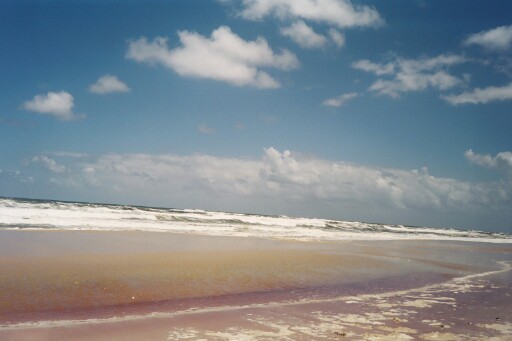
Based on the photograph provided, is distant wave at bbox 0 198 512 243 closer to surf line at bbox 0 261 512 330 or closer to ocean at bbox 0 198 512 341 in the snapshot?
ocean at bbox 0 198 512 341

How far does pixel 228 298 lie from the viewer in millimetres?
8992

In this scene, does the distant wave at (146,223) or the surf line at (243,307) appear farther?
the distant wave at (146,223)

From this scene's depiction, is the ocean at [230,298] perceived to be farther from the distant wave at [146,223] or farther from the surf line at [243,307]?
the distant wave at [146,223]

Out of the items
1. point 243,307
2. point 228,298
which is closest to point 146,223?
point 228,298

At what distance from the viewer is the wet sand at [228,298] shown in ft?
21.2

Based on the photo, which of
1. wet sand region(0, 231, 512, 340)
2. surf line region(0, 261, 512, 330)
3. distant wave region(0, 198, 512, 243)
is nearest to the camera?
surf line region(0, 261, 512, 330)

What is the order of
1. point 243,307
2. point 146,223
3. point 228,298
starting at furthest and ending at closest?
point 146,223
point 228,298
point 243,307

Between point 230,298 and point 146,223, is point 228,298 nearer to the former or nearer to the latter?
point 230,298

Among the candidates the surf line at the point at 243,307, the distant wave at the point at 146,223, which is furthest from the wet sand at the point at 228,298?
the distant wave at the point at 146,223

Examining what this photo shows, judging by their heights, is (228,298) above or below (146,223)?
below

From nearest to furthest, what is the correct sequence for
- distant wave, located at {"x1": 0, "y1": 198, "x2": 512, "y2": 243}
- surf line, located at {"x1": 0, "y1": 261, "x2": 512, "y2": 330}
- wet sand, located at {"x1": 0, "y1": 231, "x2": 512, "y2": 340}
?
surf line, located at {"x1": 0, "y1": 261, "x2": 512, "y2": 330}
wet sand, located at {"x1": 0, "y1": 231, "x2": 512, "y2": 340}
distant wave, located at {"x1": 0, "y1": 198, "x2": 512, "y2": 243}

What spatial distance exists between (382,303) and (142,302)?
5.57 m

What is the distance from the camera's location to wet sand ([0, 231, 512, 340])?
6.45m

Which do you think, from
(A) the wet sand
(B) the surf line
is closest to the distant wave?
(A) the wet sand
